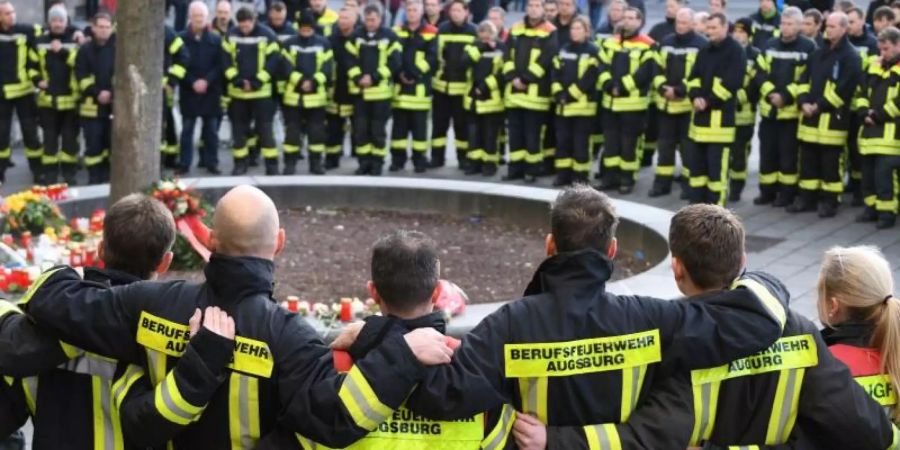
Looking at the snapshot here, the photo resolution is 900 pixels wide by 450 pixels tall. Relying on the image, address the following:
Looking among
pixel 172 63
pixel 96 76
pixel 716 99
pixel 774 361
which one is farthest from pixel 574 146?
pixel 774 361

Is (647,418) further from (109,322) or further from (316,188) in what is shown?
(316,188)

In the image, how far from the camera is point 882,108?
42.3ft

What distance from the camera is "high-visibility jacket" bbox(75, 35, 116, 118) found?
1471cm

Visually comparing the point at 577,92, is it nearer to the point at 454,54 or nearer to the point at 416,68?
the point at 454,54

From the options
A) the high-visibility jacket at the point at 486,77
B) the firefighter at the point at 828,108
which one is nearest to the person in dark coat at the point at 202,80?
the high-visibility jacket at the point at 486,77

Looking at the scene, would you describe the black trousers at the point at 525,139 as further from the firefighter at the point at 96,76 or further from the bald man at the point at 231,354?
the bald man at the point at 231,354

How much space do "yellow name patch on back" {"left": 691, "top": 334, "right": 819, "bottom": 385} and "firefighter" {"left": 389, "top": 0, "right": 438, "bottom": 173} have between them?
37.4 feet

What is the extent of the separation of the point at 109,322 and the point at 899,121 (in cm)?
1019

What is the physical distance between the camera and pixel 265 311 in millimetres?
4199

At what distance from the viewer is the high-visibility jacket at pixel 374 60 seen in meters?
15.3

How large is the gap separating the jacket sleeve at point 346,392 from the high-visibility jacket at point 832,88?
33.5 feet

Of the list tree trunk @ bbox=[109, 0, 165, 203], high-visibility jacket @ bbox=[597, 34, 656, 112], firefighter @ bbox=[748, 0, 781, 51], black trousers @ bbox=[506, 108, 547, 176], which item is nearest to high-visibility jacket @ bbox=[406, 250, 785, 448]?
tree trunk @ bbox=[109, 0, 165, 203]

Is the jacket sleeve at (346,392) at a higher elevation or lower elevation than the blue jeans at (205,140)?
higher

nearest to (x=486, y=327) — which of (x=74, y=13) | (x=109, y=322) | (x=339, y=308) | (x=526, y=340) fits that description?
(x=526, y=340)
